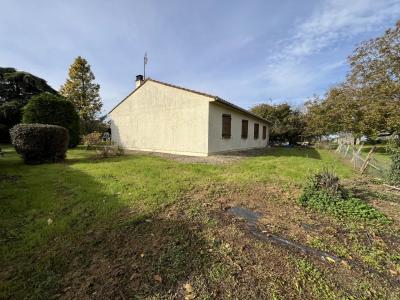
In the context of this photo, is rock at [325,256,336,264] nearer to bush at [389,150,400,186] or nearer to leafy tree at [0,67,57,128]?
bush at [389,150,400,186]

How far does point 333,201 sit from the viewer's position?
11.3 feet

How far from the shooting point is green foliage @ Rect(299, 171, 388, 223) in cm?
313

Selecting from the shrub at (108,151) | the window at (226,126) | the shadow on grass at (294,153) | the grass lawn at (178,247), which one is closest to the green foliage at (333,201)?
the grass lawn at (178,247)

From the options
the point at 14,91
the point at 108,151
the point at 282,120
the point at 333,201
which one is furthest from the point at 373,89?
the point at 14,91

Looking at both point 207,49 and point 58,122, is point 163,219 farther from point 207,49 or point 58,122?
point 58,122

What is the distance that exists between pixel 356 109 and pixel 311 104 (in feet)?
21.8

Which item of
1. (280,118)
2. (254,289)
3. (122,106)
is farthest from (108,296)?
(280,118)

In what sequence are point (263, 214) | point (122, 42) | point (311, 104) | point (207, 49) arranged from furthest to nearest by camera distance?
1. point (311, 104)
2. point (207, 49)
3. point (122, 42)
4. point (263, 214)

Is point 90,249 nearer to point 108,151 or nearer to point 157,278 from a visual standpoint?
point 157,278

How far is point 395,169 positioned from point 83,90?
28.7m

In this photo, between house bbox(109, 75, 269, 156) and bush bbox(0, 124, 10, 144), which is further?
bush bbox(0, 124, 10, 144)

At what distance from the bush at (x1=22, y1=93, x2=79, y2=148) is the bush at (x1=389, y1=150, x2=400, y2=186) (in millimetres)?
16844

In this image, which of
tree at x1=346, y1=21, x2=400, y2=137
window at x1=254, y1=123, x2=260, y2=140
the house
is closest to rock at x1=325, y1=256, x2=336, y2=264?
the house

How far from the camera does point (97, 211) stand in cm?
334
